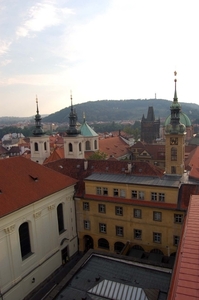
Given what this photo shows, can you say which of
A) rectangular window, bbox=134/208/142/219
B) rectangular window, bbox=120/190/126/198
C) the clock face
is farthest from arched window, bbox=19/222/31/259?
the clock face

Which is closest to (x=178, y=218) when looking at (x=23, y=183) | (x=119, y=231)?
(x=119, y=231)

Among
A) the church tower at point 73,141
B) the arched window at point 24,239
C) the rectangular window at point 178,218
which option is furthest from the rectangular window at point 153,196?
the church tower at point 73,141

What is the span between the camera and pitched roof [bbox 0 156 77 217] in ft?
77.8

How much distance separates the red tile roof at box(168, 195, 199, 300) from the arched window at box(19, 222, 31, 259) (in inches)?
641

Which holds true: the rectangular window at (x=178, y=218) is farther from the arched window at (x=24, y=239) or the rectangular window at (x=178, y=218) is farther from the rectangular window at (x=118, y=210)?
the arched window at (x=24, y=239)

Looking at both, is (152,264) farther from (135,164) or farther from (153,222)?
(135,164)

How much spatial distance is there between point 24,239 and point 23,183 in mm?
5419

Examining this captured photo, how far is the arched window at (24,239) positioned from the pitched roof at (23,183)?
2.85 meters

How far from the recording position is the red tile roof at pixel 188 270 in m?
9.41

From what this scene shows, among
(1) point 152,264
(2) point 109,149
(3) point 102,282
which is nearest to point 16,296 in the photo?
(3) point 102,282

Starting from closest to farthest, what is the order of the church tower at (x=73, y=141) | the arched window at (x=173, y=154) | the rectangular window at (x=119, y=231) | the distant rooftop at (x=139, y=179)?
the distant rooftop at (x=139, y=179) → the rectangular window at (x=119, y=231) → the arched window at (x=173, y=154) → the church tower at (x=73, y=141)

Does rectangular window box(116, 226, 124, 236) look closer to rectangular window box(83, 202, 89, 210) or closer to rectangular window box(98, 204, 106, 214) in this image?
rectangular window box(98, 204, 106, 214)

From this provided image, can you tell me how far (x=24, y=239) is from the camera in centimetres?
2581

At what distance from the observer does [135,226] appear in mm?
30625
